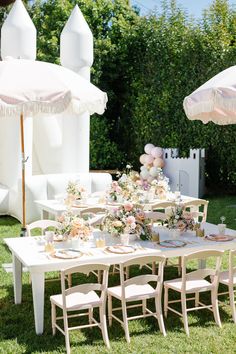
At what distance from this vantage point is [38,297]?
6117mm

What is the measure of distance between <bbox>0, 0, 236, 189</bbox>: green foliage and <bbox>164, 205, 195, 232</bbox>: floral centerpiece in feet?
31.2

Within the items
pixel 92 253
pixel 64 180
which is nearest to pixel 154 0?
pixel 64 180

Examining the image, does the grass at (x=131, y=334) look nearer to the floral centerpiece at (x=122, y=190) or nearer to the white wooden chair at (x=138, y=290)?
the white wooden chair at (x=138, y=290)

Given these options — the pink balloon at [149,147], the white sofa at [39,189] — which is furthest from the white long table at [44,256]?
the pink balloon at [149,147]

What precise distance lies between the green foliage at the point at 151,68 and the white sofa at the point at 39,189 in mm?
5510

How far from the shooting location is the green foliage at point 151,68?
17.1 metres

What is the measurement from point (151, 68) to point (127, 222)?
12.2m

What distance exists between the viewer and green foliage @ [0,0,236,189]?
674 inches

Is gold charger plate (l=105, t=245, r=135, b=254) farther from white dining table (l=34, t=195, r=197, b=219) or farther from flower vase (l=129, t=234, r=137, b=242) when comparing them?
white dining table (l=34, t=195, r=197, b=219)

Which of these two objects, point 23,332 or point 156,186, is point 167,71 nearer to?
point 156,186

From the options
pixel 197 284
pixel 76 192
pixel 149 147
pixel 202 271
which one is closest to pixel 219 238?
pixel 197 284

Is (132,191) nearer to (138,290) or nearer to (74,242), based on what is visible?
(74,242)

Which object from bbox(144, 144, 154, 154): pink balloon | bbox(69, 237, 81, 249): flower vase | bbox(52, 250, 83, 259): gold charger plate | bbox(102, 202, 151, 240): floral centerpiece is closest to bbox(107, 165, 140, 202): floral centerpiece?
bbox(102, 202, 151, 240): floral centerpiece

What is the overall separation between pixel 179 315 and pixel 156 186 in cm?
475
